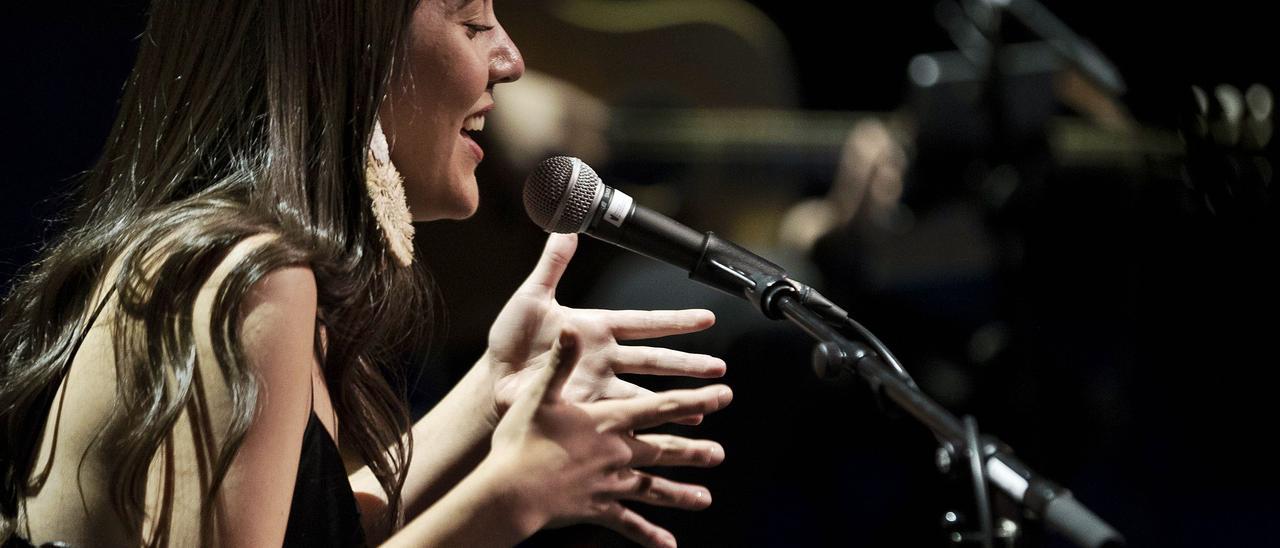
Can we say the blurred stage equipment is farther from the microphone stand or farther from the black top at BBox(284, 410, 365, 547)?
the black top at BBox(284, 410, 365, 547)

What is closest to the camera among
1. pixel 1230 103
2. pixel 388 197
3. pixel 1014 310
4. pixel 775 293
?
pixel 775 293

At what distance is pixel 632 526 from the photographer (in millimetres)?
1266

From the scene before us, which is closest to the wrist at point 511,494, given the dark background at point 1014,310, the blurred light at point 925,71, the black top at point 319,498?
the black top at point 319,498

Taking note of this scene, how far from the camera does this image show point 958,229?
3.35 metres

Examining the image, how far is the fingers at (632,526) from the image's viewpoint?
1.22 metres

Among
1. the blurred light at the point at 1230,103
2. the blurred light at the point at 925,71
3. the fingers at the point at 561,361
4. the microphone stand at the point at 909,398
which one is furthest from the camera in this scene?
the blurred light at the point at 925,71

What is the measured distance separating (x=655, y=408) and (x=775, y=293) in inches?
6.6

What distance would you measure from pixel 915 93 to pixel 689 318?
2149 mm

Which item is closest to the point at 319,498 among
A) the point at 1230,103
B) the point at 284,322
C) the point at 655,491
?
the point at 284,322

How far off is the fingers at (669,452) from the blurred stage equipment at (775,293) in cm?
15

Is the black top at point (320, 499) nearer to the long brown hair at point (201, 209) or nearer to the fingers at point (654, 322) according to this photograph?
the long brown hair at point (201, 209)

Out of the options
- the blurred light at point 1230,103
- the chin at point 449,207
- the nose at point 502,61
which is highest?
the blurred light at point 1230,103

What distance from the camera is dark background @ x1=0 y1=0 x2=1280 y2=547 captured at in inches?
97.0

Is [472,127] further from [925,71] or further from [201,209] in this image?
[925,71]
